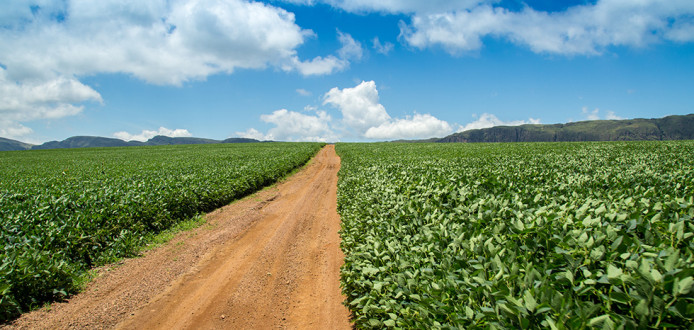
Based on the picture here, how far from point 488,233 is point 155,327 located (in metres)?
6.27

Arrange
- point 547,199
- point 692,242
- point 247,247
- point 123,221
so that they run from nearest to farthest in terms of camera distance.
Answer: point 692,242
point 547,199
point 247,247
point 123,221

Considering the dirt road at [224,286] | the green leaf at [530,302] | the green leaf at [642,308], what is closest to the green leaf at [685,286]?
the green leaf at [642,308]

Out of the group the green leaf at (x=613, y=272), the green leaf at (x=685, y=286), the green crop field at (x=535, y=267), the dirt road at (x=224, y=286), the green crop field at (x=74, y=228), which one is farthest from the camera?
the green crop field at (x=74, y=228)

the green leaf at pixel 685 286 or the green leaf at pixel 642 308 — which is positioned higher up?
the green leaf at pixel 685 286

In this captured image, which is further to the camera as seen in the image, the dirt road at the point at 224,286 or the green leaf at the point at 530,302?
the dirt road at the point at 224,286

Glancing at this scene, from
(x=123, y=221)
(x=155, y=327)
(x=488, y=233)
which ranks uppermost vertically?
(x=488, y=233)

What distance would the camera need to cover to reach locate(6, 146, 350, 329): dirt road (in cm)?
555

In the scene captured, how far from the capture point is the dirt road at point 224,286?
5.55 meters

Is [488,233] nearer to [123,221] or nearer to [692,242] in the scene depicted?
[692,242]

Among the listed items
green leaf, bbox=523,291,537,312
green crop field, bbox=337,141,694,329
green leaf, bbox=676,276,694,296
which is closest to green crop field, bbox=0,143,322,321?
green crop field, bbox=337,141,694,329

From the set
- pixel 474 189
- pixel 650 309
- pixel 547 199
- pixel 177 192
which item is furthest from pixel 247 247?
pixel 650 309

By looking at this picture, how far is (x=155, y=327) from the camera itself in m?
5.38

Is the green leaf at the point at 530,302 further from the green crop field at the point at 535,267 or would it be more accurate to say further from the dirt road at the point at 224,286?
the dirt road at the point at 224,286

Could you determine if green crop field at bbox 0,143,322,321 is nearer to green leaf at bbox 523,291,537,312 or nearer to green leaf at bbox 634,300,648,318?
green leaf at bbox 523,291,537,312
